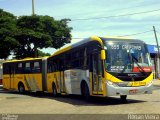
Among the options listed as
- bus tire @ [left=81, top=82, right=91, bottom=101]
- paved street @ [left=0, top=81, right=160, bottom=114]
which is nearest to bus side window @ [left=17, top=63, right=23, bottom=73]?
paved street @ [left=0, top=81, right=160, bottom=114]

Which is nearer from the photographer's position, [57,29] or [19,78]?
[19,78]

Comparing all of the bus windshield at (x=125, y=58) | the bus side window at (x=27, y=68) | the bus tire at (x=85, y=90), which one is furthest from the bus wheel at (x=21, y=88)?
the bus windshield at (x=125, y=58)

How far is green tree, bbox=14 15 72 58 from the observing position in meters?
45.4

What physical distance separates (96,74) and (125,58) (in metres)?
1.55

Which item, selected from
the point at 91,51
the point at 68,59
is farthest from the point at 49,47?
the point at 91,51

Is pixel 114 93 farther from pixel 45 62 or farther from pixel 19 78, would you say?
pixel 19 78

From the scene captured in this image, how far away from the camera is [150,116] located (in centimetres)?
1227

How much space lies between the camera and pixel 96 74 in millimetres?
17547

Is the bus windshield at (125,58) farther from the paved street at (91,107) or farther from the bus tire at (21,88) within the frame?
the bus tire at (21,88)

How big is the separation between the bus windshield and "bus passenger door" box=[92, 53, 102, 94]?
67 centimetres

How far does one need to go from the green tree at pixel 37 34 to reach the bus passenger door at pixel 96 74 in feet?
90.5

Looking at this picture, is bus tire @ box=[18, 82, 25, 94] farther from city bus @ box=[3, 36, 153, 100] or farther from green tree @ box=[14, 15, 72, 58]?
green tree @ box=[14, 15, 72, 58]

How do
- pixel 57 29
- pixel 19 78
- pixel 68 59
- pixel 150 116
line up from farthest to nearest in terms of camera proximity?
pixel 57 29, pixel 19 78, pixel 68 59, pixel 150 116

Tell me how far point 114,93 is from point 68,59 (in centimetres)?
593
